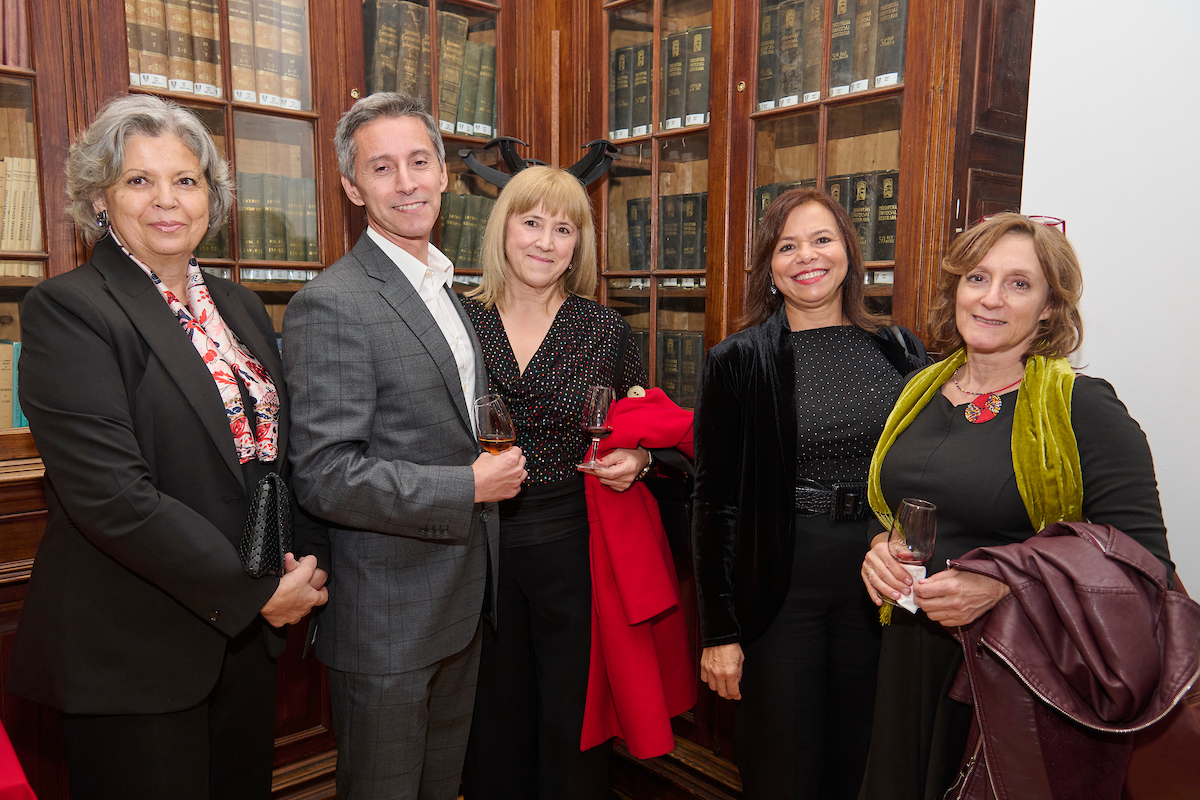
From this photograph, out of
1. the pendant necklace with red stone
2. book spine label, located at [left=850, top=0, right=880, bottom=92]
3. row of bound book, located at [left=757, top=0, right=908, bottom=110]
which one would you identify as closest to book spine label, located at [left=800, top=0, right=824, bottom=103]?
row of bound book, located at [left=757, top=0, right=908, bottom=110]

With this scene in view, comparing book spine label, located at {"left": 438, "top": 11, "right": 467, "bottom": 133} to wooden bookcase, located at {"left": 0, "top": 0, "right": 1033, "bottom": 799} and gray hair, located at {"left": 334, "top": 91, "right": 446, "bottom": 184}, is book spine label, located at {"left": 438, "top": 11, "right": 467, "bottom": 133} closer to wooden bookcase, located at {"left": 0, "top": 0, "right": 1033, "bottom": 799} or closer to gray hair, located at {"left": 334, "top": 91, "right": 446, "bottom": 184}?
wooden bookcase, located at {"left": 0, "top": 0, "right": 1033, "bottom": 799}

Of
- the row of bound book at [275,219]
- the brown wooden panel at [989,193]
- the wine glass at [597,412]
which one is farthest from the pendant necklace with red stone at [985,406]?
the row of bound book at [275,219]

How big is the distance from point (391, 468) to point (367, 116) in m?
0.86

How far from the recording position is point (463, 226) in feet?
9.36

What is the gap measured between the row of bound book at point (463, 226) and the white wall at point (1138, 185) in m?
1.94

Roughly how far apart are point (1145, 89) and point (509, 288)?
2.05m

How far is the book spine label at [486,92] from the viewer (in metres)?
2.82

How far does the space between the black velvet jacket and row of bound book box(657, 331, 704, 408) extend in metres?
0.78

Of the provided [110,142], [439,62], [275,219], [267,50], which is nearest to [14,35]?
[267,50]

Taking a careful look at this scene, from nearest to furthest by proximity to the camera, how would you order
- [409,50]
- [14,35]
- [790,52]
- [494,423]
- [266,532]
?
1. [266,532]
2. [494,423]
3. [14,35]
4. [790,52]
5. [409,50]

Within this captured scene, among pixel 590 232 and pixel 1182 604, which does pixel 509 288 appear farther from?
pixel 1182 604

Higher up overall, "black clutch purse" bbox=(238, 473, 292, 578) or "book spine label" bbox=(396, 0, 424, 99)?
"book spine label" bbox=(396, 0, 424, 99)

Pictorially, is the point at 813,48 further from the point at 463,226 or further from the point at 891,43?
the point at 463,226

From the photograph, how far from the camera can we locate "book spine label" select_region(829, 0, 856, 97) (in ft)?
7.07
